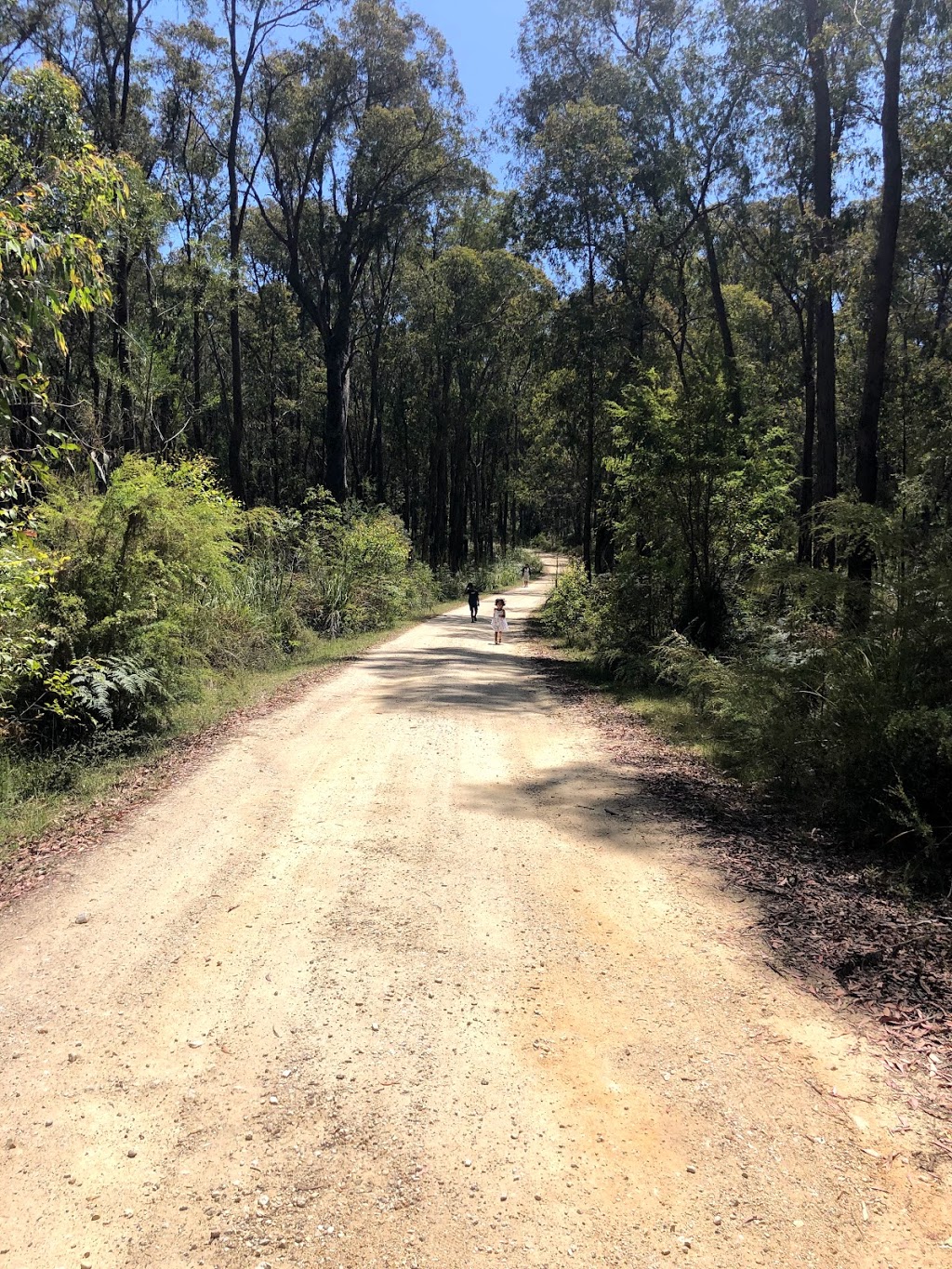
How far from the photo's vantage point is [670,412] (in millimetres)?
13047

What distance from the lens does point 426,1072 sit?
299 cm

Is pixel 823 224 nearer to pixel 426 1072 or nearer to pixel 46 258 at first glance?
pixel 46 258

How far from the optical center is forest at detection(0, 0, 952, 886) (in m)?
5.54

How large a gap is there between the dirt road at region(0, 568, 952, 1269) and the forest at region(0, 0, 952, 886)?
2.04 metres

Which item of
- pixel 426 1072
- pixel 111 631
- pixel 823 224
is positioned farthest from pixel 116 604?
pixel 823 224

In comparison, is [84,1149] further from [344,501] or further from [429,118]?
[429,118]

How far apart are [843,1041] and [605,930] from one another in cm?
129

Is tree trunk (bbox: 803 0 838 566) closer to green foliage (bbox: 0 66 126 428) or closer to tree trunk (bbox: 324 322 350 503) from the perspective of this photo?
green foliage (bbox: 0 66 126 428)

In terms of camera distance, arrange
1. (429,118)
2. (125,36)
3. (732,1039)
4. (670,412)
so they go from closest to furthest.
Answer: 1. (732,1039)
2. (670,412)
3. (125,36)
4. (429,118)

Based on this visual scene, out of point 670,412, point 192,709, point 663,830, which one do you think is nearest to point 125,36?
point 670,412

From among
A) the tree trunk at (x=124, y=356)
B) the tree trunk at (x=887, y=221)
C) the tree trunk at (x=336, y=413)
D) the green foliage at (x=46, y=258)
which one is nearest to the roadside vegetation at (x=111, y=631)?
the green foliage at (x=46, y=258)

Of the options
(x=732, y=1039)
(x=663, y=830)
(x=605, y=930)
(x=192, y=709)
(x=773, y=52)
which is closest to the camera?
(x=732, y=1039)

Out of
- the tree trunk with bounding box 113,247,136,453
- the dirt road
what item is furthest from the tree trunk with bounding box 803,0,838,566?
the tree trunk with bounding box 113,247,136,453

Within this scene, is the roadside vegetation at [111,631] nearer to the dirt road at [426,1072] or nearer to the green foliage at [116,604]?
the green foliage at [116,604]
